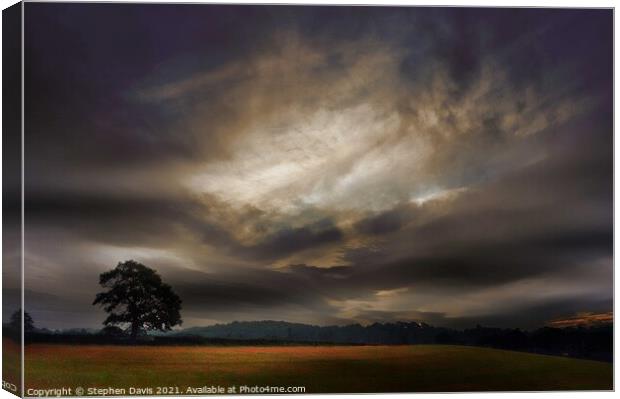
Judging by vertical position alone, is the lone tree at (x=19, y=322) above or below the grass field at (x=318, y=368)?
above

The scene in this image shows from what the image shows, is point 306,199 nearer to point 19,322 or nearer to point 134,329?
point 134,329

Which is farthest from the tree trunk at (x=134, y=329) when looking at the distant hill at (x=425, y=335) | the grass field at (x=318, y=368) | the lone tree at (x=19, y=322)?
the lone tree at (x=19, y=322)

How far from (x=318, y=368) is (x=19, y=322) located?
3481 mm

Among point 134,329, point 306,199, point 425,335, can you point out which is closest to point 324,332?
point 425,335

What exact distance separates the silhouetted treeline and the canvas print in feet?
0.08

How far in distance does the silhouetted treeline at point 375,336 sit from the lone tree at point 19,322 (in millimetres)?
82

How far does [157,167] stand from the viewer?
37.7ft

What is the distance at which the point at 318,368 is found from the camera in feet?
38.6

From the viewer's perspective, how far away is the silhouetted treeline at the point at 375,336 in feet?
37.7

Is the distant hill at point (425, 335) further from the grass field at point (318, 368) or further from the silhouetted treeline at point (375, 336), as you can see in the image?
the grass field at point (318, 368)

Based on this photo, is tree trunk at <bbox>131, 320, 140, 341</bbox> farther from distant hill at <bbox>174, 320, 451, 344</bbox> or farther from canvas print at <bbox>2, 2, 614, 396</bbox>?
distant hill at <bbox>174, 320, 451, 344</bbox>

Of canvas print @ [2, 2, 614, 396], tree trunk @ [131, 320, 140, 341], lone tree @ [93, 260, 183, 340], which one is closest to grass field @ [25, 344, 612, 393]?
canvas print @ [2, 2, 614, 396]

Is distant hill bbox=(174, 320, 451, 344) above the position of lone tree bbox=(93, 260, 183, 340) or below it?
below

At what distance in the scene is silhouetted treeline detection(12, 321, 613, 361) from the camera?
11477mm
